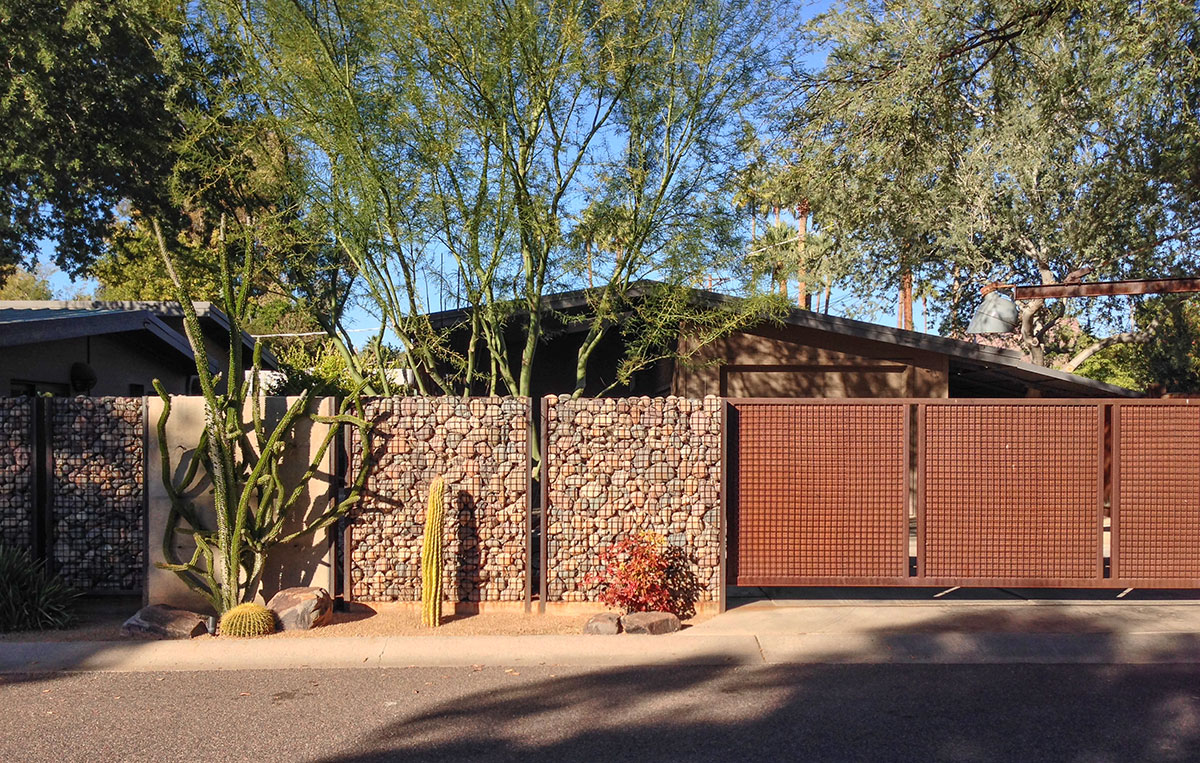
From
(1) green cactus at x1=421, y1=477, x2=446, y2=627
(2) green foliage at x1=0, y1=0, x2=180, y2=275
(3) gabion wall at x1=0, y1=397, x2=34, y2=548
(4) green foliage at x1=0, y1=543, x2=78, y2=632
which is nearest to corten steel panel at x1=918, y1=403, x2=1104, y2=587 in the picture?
(1) green cactus at x1=421, y1=477, x2=446, y2=627

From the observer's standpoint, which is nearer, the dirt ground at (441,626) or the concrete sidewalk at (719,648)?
the concrete sidewalk at (719,648)

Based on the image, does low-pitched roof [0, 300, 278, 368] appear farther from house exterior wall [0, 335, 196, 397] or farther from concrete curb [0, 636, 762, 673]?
concrete curb [0, 636, 762, 673]

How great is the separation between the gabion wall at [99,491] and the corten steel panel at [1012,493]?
24.9 ft

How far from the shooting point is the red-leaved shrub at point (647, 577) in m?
8.77

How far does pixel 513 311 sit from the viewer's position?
11547 mm

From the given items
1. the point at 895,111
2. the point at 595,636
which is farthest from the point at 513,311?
the point at 895,111

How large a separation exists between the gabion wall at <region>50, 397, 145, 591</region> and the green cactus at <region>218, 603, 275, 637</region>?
4.70ft

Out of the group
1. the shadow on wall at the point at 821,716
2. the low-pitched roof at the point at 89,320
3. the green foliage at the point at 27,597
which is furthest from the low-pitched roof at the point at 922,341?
the shadow on wall at the point at 821,716

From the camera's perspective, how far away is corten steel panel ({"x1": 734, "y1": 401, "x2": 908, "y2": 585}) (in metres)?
9.28

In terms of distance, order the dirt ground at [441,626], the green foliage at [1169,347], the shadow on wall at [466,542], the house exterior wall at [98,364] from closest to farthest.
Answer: the dirt ground at [441,626] → the shadow on wall at [466,542] → the house exterior wall at [98,364] → the green foliage at [1169,347]

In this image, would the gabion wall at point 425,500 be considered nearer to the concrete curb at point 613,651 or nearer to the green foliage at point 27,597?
the concrete curb at point 613,651

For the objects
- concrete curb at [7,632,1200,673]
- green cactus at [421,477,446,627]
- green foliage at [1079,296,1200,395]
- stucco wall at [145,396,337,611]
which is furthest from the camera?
green foliage at [1079,296,1200,395]

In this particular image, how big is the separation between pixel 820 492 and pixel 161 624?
609cm

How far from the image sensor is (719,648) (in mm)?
8070
